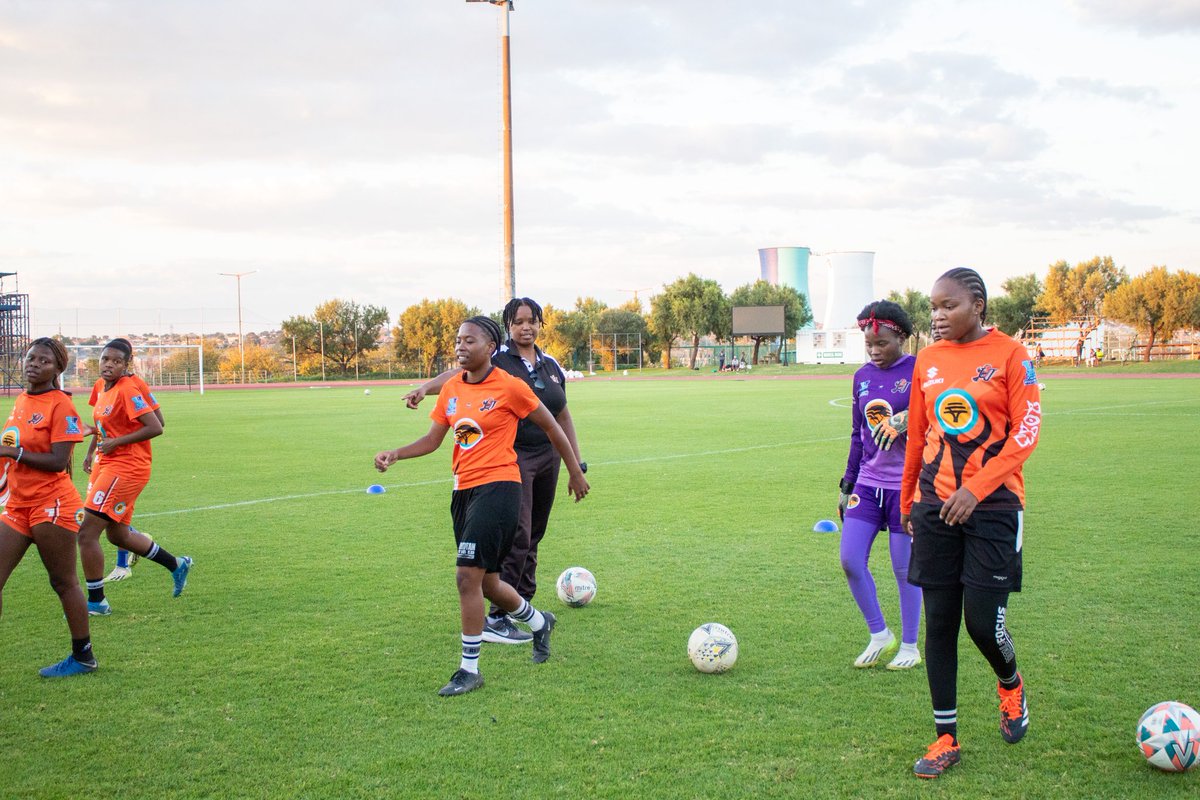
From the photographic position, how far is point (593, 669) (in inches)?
222

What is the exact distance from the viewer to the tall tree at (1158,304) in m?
66.2

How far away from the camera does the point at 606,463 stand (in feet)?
52.7

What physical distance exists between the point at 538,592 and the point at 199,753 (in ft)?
10.8

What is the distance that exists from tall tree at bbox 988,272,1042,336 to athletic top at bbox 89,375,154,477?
87501mm

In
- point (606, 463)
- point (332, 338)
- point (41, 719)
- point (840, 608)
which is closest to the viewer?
point (41, 719)

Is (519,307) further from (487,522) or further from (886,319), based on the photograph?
(886,319)

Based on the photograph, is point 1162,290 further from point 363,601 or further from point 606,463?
point 363,601

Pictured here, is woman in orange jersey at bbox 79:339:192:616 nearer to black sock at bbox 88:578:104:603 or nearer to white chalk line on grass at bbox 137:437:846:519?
black sock at bbox 88:578:104:603

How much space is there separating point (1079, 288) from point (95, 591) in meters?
86.8

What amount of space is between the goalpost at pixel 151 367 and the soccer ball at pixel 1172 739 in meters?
54.9

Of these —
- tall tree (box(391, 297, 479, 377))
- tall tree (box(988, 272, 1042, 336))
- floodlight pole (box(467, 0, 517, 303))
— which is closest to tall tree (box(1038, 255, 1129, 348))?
tall tree (box(988, 272, 1042, 336))

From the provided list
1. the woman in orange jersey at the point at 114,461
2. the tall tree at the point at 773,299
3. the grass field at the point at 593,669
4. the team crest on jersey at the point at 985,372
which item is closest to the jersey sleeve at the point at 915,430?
the team crest on jersey at the point at 985,372

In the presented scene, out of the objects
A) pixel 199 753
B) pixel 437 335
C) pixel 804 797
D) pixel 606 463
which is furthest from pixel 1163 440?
pixel 437 335

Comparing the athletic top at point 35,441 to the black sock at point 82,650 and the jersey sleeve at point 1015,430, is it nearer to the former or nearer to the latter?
the black sock at point 82,650
